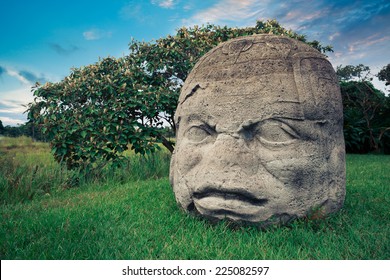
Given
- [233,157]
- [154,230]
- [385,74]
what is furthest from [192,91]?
[385,74]

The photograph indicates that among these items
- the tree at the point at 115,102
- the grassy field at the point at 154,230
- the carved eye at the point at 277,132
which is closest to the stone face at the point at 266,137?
the carved eye at the point at 277,132

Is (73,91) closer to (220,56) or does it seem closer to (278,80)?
(220,56)

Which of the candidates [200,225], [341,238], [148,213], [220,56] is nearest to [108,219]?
[148,213]

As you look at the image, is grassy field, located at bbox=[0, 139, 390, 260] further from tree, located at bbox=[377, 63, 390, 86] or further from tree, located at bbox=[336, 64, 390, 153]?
tree, located at bbox=[377, 63, 390, 86]

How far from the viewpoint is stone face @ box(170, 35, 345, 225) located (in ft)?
10.5

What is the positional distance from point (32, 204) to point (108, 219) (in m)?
1.65

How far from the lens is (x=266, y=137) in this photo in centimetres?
327

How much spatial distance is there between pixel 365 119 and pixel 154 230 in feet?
38.2

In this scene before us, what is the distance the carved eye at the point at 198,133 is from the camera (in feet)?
11.6

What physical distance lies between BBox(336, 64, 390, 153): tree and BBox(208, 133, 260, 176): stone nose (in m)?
9.96

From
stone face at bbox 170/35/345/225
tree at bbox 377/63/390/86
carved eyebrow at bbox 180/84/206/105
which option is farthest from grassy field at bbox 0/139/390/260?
tree at bbox 377/63/390/86

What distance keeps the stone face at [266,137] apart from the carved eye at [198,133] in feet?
0.05

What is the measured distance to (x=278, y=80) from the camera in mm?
3275

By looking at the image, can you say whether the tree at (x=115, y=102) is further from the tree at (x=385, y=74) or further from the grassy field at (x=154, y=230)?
the tree at (x=385, y=74)
